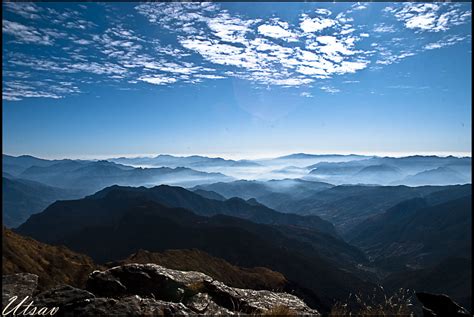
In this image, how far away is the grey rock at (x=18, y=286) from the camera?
7.52 m

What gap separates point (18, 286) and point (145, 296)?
3.17m

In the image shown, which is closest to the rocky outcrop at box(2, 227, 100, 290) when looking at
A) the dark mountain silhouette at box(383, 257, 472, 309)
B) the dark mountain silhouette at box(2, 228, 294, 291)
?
the dark mountain silhouette at box(2, 228, 294, 291)

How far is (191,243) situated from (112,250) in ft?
129

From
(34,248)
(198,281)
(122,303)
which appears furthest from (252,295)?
(34,248)

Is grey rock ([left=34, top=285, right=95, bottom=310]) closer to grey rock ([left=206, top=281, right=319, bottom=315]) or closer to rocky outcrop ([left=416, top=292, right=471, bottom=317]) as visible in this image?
grey rock ([left=206, top=281, right=319, bottom=315])

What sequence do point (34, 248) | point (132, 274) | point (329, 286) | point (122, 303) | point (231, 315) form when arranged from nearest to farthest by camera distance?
point (122, 303) → point (231, 315) → point (132, 274) → point (34, 248) → point (329, 286)

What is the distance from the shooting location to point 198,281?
409 inches

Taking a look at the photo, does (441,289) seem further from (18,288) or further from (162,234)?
(18,288)

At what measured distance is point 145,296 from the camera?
8.85 meters

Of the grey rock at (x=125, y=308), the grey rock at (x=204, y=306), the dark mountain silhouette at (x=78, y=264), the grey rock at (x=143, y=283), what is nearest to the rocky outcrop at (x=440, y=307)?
the dark mountain silhouette at (x=78, y=264)

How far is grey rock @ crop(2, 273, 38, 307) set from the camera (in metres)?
7.52

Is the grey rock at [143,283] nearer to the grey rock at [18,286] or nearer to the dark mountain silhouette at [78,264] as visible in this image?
the grey rock at [18,286]

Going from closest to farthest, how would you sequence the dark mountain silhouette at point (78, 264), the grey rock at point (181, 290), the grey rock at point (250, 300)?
the grey rock at point (181, 290), the grey rock at point (250, 300), the dark mountain silhouette at point (78, 264)

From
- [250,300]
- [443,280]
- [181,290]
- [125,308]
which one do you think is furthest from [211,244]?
[125,308]
